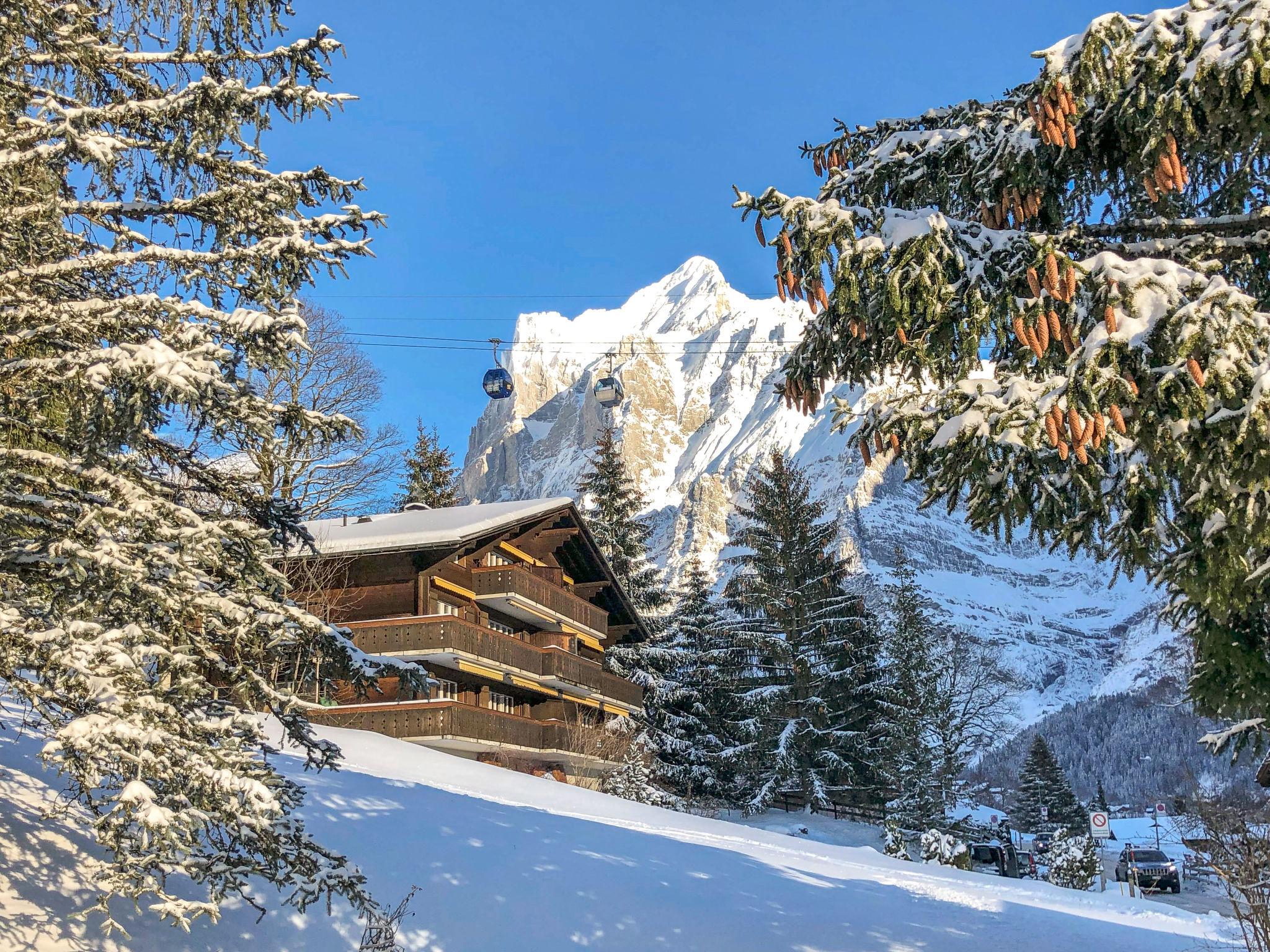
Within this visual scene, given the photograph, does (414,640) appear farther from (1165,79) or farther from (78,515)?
(1165,79)

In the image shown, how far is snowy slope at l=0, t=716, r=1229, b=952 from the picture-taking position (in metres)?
7.47

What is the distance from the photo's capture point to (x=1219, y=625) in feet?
26.4

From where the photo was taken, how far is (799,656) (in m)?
37.9

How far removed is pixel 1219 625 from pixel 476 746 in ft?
75.5

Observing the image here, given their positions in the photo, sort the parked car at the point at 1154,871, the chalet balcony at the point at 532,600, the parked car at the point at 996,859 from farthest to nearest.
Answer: the parked car at the point at 1154,871
the parked car at the point at 996,859
the chalet balcony at the point at 532,600

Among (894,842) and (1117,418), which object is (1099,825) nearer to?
(894,842)

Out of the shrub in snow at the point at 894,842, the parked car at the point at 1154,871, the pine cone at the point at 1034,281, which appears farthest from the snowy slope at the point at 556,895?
the parked car at the point at 1154,871

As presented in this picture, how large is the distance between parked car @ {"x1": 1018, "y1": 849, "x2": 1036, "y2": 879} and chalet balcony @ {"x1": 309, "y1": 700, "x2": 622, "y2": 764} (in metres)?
17.5

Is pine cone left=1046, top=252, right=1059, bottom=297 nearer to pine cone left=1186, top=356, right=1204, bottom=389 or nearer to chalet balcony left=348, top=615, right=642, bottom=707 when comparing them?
pine cone left=1186, top=356, right=1204, bottom=389

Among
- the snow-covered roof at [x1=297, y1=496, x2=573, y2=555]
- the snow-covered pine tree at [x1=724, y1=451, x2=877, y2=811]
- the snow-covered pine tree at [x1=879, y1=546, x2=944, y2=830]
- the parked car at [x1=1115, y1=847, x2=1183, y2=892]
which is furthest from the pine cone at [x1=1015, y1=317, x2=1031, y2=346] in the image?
the parked car at [x1=1115, y1=847, x2=1183, y2=892]

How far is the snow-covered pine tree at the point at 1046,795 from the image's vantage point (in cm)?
6700

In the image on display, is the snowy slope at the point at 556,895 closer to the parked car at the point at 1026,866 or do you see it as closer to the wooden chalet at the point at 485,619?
the wooden chalet at the point at 485,619

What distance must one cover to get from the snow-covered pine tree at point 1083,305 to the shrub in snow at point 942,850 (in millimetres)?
23836

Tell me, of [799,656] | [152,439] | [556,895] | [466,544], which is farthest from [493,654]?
[152,439]
